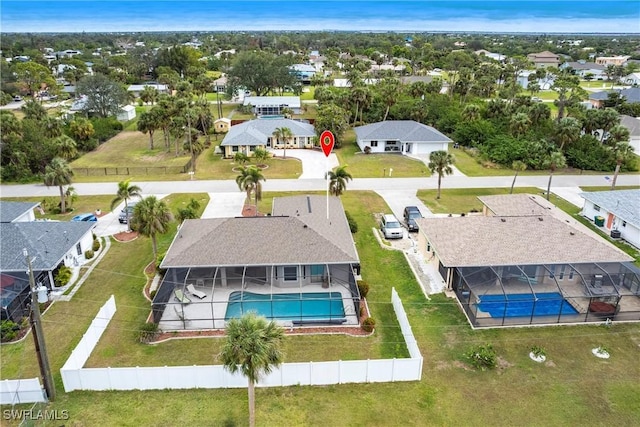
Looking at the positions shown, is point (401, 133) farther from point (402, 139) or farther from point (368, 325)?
point (368, 325)

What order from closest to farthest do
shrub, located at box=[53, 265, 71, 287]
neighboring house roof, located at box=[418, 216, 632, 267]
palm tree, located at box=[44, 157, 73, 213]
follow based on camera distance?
neighboring house roof, located at box=[418, 216, 632, 267]
shrub, located at box=[53, 265, 71, 287]
palm tree, located at box=[44, 157, 73, 213]

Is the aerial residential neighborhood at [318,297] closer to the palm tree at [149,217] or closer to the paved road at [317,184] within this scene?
the palm tree at [149,217]

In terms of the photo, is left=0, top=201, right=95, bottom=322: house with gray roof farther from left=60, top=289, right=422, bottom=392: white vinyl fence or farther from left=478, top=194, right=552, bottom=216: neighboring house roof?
left=478, top=194, right=552, bottom=216: neighboring house roof

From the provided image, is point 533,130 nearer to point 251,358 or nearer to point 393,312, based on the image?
point 393,312

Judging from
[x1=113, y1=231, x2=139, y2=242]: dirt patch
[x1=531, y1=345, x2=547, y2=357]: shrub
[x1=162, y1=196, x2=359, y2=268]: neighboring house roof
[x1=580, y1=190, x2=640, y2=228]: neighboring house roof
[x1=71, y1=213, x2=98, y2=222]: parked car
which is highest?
[x1=162, y1=196, x2=359, y2=268]: neighboring house roof

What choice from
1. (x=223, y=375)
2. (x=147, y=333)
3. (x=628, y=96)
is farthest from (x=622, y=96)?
(x=147, y=333)

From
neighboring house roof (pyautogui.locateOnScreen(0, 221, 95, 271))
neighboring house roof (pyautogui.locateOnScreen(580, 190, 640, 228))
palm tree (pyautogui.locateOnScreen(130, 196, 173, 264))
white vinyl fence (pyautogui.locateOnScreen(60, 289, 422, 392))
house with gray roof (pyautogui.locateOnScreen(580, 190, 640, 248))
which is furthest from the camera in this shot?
neighboring house roof (pyautogui.locateOnScreen(580, 190, 640, 228))

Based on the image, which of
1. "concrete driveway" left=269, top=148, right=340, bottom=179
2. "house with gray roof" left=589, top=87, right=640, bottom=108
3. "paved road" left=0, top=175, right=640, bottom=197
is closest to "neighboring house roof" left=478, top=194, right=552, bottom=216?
"paved road" left=0, top=175, right=640, bottom=197

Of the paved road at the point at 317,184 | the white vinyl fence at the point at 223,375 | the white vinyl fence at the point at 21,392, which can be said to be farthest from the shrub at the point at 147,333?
the paved road at the point at 317,184
